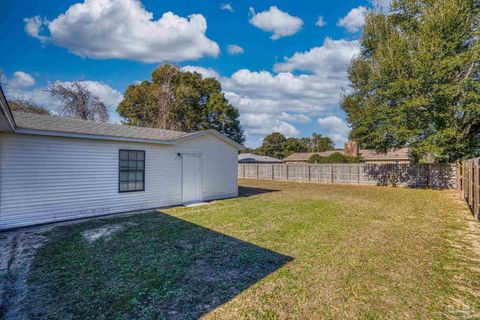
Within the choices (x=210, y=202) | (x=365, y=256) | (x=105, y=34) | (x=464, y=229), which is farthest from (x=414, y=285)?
(x=105, y=34)

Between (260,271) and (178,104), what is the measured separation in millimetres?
28523

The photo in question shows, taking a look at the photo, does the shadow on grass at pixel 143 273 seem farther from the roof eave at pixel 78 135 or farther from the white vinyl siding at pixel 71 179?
the roof eave at pixel 78 135

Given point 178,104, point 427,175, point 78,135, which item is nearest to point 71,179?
point 78,135

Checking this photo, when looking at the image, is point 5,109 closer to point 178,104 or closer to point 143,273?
point 143,273

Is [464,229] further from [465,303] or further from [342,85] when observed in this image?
[342,85]

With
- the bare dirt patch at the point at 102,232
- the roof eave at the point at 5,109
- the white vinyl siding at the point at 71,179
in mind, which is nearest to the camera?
the roof eave at the point at 5,109

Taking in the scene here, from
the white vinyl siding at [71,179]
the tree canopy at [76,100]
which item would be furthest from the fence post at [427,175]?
the tree canopy at [76,100]

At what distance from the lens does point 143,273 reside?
3990 millimetres

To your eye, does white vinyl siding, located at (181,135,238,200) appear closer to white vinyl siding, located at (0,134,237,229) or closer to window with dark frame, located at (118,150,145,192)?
white vinyl siding, located at (0,134,237,229)

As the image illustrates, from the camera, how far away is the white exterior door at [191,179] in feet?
35.0

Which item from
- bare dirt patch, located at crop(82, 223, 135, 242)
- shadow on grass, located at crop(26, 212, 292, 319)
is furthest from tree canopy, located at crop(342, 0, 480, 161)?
bare dirt patch, located at crop(82, 223, 135, 242)

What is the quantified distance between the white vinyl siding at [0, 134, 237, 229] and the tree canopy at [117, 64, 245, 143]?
2027 cm

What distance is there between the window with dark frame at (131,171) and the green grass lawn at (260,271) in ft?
5.59

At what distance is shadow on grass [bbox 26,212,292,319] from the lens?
3.07 m
